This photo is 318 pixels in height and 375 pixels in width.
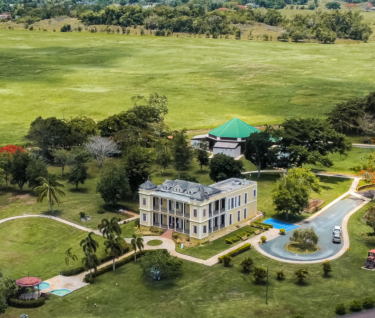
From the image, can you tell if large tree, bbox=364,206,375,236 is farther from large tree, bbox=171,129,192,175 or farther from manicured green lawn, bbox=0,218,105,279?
large tree, bbox=171,129,192,175

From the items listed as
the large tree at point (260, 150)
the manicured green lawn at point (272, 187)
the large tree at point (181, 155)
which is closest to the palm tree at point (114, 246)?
the manicured green lawn at point (272, 187)

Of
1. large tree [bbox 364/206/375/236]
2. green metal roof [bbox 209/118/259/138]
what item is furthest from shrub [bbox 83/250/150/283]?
green metal roof [bbox 209/118/259/138]

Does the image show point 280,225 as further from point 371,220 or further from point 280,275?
point 280,275

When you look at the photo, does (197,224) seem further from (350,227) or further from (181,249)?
(350,227)

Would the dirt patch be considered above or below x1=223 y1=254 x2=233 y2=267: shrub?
below

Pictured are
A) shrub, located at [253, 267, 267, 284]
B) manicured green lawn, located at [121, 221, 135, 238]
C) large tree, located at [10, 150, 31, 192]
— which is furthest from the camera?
large tree, located at [10, 150, 31, 192]

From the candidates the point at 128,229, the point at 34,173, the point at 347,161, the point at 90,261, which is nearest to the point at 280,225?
the point at 128,229

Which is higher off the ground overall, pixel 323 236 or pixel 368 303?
pixel 368 303
